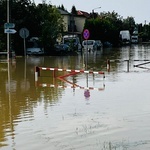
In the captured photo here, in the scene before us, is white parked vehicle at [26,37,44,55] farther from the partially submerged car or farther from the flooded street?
the flooded street

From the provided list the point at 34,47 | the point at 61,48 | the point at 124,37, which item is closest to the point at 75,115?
the point at 34,47

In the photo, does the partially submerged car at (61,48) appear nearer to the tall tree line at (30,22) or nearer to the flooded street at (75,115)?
the tall tree line at (30,22)

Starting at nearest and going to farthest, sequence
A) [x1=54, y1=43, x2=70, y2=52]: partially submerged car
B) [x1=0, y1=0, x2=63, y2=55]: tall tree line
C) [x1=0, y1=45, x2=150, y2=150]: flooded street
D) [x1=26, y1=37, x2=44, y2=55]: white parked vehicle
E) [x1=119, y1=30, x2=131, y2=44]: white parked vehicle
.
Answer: [x1=0, y1=45, x2=150, y2=150]: flooded street < [x1=0, y1=0, x2=63, y2=55]: tall tree line < [x1=26, y1=37, x2=44, y2=55]: white parked vehicle < [x1=54, y1=43, x2=70, y2=52]: partially submerged car < [x1=119, y1=30, x2=131, y2=44]: white parked vehicle

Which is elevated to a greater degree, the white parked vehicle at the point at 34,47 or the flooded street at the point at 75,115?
the white parked vehicle at the point at 34,47

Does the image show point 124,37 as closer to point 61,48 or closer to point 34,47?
point 61,48

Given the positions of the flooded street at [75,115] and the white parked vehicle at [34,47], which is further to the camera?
the white parked vehicle at [34,47]

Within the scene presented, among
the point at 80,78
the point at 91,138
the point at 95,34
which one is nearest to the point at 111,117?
the point at 91,138

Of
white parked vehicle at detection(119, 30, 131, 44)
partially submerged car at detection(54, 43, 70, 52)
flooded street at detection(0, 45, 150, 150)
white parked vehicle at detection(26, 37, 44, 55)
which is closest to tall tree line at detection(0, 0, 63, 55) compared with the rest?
white parked vehicle at detection(26, 37, 44, 55)

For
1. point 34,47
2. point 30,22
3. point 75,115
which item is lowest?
point 75,115

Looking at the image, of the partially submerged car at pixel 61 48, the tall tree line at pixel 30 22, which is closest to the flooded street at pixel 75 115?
the tall tree line at pixel 30 22

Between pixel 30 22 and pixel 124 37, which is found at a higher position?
pixel 30 22

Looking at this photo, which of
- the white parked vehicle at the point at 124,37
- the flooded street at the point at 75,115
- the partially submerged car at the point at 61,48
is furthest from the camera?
the white parked vehicle at the point at 124,37

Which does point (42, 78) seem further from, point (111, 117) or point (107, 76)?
point (111, 117)

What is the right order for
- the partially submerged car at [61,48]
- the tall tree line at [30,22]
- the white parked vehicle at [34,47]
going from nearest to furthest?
the tall tree line at [30,22] → the white parked vehicle at [34,47] → the partially submerged car at [61,48]
